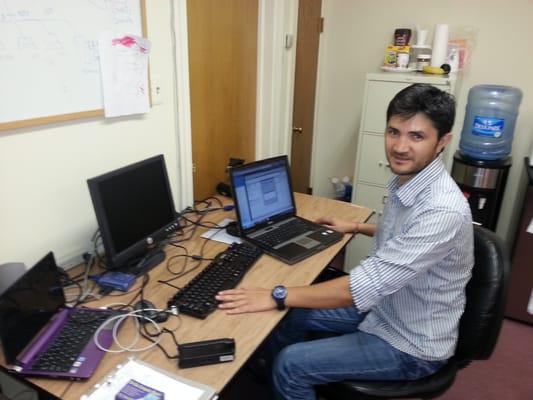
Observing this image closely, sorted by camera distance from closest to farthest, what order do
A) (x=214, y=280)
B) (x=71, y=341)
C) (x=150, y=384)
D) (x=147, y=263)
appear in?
(x=150, y=384) < (x=71, y=341) < (x=214, y=280) < (x=147, y=263)

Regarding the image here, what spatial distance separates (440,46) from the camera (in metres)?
2.85

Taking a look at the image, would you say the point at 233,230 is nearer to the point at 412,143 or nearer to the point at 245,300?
the point at 245,300

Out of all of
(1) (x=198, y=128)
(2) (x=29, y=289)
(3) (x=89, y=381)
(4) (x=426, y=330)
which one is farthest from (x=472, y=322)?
(1) (x=198, y=128)

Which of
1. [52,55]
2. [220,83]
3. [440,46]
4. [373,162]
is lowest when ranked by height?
[373,162]

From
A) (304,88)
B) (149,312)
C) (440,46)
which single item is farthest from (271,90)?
(149,312)

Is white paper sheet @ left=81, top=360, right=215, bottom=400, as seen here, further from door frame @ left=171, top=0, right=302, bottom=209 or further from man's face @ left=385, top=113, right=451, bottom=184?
door frame @ left=171, top=0, right=302, bottom=209

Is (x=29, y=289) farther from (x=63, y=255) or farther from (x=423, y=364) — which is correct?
(x=423, y=364)

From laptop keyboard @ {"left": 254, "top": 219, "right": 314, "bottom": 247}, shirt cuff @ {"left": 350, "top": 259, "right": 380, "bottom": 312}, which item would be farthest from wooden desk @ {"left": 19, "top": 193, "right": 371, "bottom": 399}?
shirt cuff @ {"left": 350, "top": 259, "right": 380, "bottom": 312}

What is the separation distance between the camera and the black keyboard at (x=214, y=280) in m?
1.35

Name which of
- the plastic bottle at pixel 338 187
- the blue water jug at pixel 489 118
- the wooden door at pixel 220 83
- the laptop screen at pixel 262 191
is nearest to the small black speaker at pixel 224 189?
the wooden door at pixel 220 83

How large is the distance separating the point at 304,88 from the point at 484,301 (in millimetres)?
2185

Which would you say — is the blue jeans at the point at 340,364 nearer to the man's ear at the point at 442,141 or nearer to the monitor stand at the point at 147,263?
the monitor stand at the point at 147,263

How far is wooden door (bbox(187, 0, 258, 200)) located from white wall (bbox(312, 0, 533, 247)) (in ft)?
3.53

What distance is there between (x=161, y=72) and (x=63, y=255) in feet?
2.75
